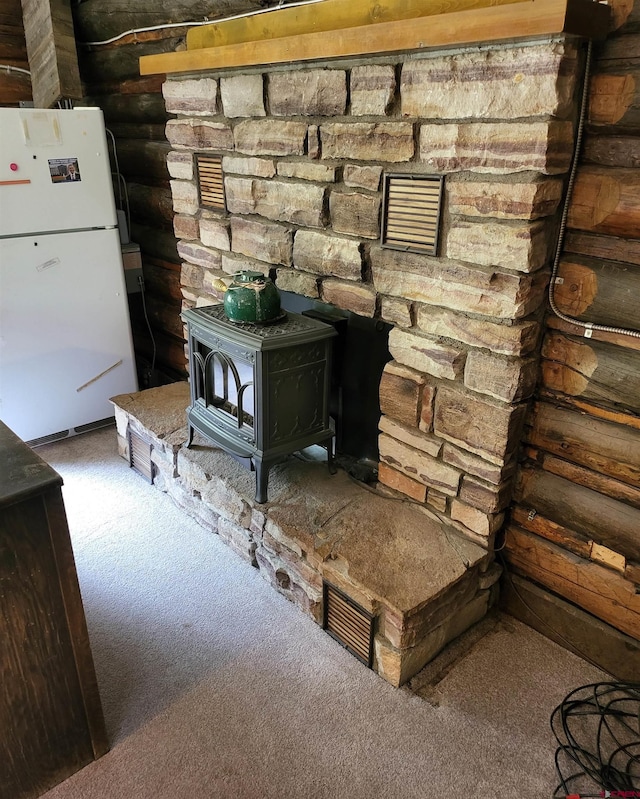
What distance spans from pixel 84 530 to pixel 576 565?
1917 mm

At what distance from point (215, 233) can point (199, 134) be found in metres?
0.41

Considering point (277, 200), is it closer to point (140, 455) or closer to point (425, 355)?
point (425, 355)

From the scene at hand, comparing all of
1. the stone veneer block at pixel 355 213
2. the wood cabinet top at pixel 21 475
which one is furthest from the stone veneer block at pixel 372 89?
the wood cabinet top at pixel 21 475

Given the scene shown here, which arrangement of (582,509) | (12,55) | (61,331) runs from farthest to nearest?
1. (12,55)
2. (61,331)
3. (582,509)

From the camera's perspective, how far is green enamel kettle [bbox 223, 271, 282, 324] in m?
2.11

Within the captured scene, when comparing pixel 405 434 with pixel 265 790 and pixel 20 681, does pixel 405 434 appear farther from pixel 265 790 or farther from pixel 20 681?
pixel 20 681

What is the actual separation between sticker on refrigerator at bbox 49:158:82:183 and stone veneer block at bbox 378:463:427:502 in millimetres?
2019

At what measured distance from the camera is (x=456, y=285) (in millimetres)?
1787

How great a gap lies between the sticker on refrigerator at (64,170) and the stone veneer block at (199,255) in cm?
59

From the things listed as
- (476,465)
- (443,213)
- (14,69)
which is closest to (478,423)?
(476,465)

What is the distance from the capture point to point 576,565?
6.22 feet

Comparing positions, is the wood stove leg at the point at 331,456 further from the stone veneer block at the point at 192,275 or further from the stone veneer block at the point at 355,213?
the stone veneer block at the point at 192,275

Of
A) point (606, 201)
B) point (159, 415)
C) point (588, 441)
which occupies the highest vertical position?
point (606, 201)

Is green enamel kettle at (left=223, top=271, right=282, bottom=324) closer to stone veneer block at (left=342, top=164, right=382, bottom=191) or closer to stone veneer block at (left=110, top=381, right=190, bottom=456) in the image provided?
stone veneer block at (left=342, top=164, right=382, bottom=191)
